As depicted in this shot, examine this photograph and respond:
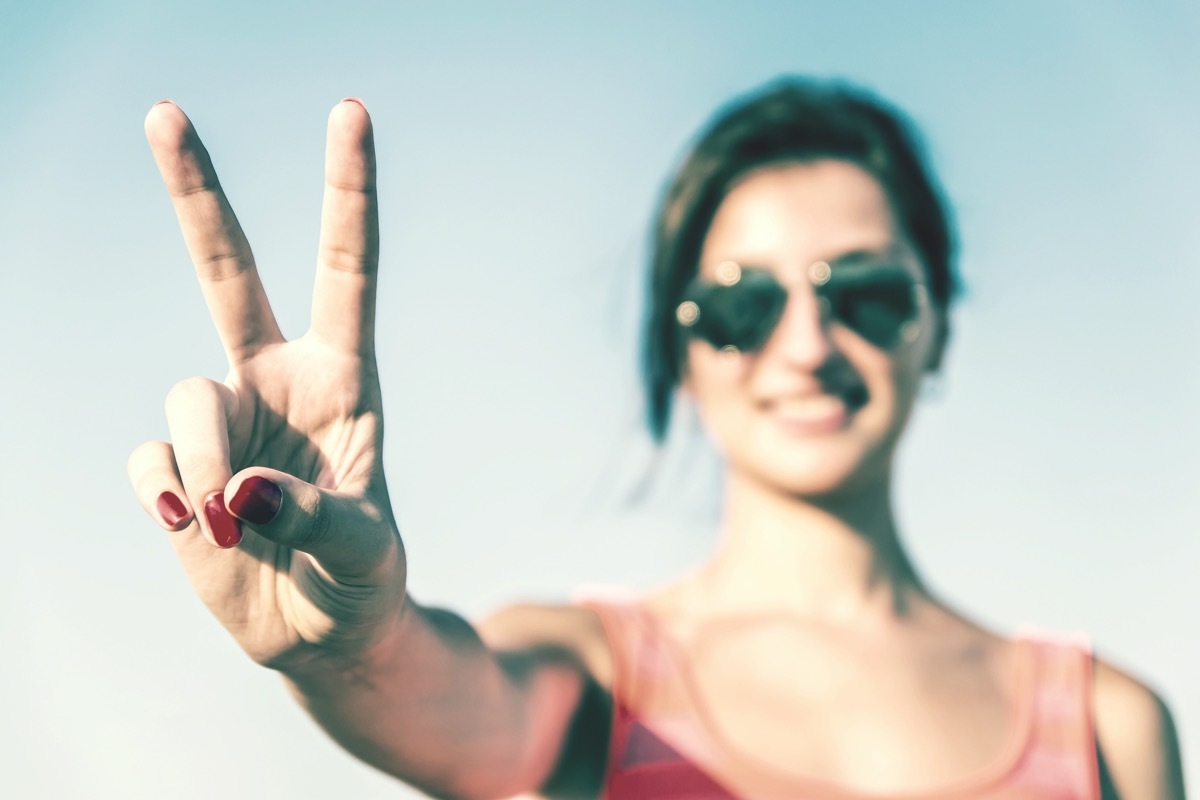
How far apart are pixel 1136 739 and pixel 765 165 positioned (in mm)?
1708

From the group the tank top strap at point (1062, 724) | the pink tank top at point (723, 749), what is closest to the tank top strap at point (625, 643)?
the pink tank top at point (723, 749)

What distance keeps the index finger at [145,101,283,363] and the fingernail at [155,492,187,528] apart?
1.29ft

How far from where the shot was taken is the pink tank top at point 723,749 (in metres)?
2.45

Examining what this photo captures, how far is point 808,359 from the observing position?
2.69m

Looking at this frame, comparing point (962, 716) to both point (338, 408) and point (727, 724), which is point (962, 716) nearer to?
point (727, 724)

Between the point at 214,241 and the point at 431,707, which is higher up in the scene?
the point at 214,241

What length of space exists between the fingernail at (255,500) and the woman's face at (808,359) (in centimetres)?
145

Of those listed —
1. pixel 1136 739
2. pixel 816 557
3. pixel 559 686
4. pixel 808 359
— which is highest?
pixel 808 359

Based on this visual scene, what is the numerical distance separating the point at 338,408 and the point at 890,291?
60.0 inches

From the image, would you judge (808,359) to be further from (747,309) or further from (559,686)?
(559,686)

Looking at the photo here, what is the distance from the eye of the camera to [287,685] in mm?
2014

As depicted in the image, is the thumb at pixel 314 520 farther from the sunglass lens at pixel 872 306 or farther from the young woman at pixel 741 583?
the sunglass lens at pixel 872 306

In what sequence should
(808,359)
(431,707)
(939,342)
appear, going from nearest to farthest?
1. (431,707)
2. (808,359)
3. (939,342)

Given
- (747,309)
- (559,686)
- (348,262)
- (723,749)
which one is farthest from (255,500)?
(747,309)
